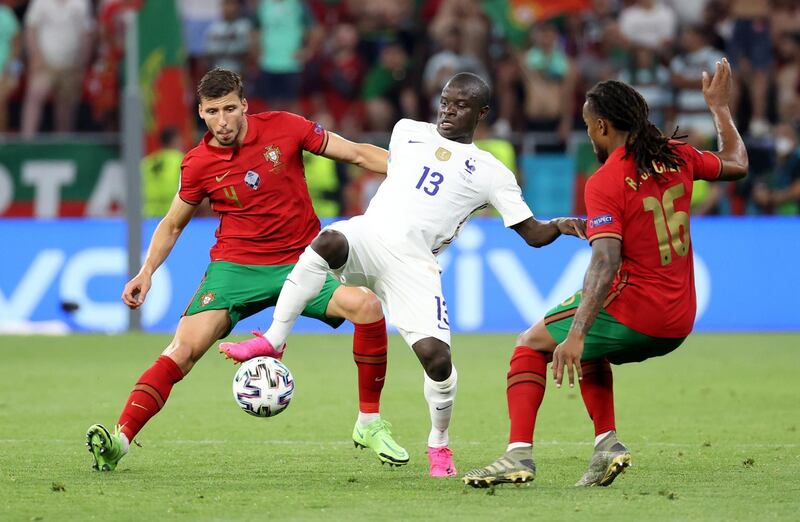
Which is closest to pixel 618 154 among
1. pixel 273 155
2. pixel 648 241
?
pixel 648 241

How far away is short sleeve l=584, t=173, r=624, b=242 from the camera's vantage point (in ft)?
20.6

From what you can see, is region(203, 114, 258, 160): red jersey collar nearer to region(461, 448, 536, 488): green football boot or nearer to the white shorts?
the white shorts

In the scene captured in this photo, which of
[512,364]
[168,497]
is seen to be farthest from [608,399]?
[168,497]

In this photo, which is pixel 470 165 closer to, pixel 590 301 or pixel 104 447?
pixel 590 301

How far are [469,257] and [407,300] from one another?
28.7 feet

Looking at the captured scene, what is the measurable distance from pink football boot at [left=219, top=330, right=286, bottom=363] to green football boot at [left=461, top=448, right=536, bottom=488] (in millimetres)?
1149

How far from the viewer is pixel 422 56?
62.2 ft

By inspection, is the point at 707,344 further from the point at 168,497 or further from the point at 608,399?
the point at 168,497

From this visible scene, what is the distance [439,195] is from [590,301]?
1167 millimetres

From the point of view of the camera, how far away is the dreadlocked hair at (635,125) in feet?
21.1

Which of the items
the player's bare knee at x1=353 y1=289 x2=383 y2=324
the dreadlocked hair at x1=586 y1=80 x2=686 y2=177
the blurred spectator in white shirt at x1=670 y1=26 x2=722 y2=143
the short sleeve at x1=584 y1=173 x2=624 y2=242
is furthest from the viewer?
the blurred spectator in white shirt at x1=670 y1=26 x2=722 y2=143

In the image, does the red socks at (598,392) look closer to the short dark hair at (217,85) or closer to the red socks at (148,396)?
the red socks at (148,396)

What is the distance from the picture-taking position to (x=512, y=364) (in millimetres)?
6703

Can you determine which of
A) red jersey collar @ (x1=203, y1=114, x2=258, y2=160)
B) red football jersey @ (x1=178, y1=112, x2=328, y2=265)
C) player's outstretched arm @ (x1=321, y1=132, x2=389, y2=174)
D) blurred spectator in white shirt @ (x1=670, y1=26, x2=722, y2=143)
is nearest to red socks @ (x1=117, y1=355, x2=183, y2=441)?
red football jersey @ (x1=178, y1=112, x2=328, y2=265)
